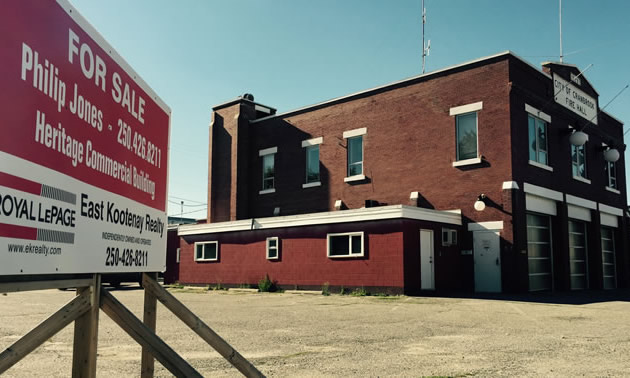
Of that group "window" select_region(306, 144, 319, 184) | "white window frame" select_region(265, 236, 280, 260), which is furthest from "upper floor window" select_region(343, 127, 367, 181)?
"white window frame" select_region(265, 236, 280, 260)

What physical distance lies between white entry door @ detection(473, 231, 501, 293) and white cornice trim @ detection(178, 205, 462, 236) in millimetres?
1128

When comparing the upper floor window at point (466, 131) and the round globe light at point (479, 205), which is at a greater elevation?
the upper floor window at point (466, 131)

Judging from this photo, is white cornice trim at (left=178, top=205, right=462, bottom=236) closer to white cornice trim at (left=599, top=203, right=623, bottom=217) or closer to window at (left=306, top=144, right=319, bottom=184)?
window at (left=306, top=144, right=319, bottom=184)

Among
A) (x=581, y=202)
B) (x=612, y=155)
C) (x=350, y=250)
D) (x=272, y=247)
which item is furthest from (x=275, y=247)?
(x=612, y=155)

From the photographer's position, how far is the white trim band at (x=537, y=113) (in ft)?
77.5

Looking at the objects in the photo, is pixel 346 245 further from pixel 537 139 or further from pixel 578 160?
pixel 578 160

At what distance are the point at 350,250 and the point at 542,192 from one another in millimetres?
8675

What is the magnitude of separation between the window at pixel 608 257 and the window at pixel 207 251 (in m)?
19.3

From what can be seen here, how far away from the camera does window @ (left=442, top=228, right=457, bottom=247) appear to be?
73.5 ft

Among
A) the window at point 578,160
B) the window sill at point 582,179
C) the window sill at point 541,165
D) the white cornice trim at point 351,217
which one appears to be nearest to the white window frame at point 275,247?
the white cornice trim at point 351,217

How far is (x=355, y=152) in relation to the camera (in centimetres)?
2773

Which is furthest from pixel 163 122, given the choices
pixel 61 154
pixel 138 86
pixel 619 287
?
pixel 619 287

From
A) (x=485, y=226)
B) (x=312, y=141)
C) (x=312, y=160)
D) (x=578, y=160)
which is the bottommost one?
(x=485, y=226)

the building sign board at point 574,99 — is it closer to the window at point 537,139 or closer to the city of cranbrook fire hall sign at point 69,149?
the window at point 537,139
